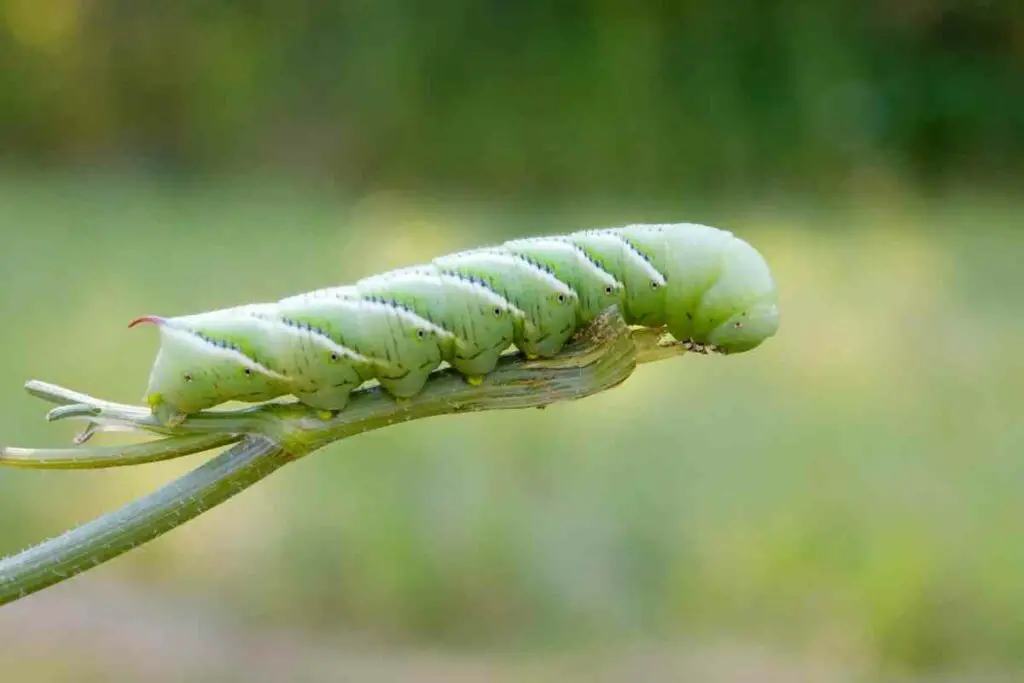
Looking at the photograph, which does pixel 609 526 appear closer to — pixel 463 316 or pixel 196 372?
pixel 463 316

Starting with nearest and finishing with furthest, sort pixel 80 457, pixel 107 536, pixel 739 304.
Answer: pixel 107 536 → pixel 80 457 → pixel 739 304

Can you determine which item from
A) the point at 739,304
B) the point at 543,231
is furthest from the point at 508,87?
the point at 739,304

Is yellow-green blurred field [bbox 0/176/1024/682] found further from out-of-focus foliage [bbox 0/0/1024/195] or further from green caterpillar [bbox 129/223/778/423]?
out-of-focus foliage [bbox 0/0/1024/195]

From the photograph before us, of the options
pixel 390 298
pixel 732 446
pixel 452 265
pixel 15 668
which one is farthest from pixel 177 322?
pixel 732 446

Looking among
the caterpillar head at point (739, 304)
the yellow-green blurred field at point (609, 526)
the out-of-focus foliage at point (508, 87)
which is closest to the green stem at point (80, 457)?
the caterpillar head at point (739, 304)

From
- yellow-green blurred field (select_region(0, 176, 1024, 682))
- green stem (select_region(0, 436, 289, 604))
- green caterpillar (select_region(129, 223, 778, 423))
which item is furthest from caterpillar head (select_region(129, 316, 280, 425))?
yellow-green blurred field (select_region(0, 176, 1024, 682))

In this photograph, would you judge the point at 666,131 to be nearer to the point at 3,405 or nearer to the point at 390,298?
the point at 3,405
